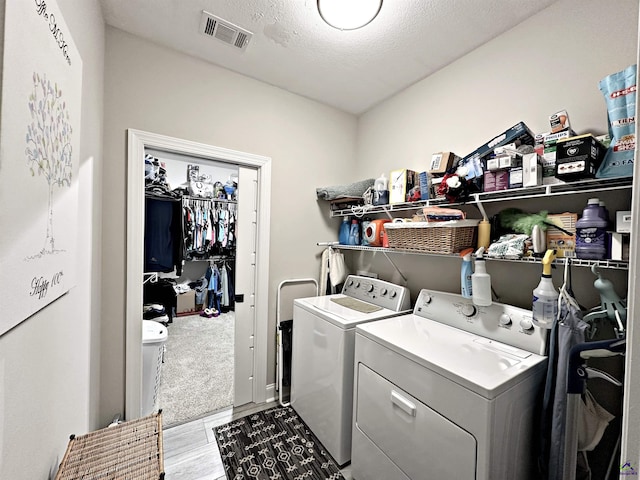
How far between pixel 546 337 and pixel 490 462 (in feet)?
2.01

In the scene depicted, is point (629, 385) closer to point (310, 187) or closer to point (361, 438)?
point (361, 438)

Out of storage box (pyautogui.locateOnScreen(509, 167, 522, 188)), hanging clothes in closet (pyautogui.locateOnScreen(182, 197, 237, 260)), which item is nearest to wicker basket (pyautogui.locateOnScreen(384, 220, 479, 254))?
storage box (pyautogui.locateOnScreen(509, 167, 522, 188))

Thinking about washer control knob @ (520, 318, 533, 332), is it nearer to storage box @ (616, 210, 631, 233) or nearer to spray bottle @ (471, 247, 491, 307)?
spray bottle @ (471, 247, 491, 307)

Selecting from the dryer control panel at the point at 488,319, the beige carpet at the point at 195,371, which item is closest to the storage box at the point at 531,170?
the dryer control panel at the point at 488,319

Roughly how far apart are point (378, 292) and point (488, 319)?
0.83m

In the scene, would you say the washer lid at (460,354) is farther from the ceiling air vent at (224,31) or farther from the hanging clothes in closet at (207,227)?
the hanging clothes in closet at (207,227)

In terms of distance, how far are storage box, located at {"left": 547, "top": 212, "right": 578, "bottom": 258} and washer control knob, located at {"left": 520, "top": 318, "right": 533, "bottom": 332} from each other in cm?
33

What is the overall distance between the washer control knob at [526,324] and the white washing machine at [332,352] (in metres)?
0.76

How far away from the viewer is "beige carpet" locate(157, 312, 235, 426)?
223 centimetres

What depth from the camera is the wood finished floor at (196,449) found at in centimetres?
162

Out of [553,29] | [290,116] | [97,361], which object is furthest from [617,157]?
[97,361]

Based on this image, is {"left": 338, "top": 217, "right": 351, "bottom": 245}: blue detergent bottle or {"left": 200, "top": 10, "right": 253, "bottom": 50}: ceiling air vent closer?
{"left": 200, "top": 10, "right": 253, "bottom": 50}: ceiling air vent

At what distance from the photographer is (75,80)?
3.38 feet

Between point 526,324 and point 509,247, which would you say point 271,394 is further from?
point 509,247
